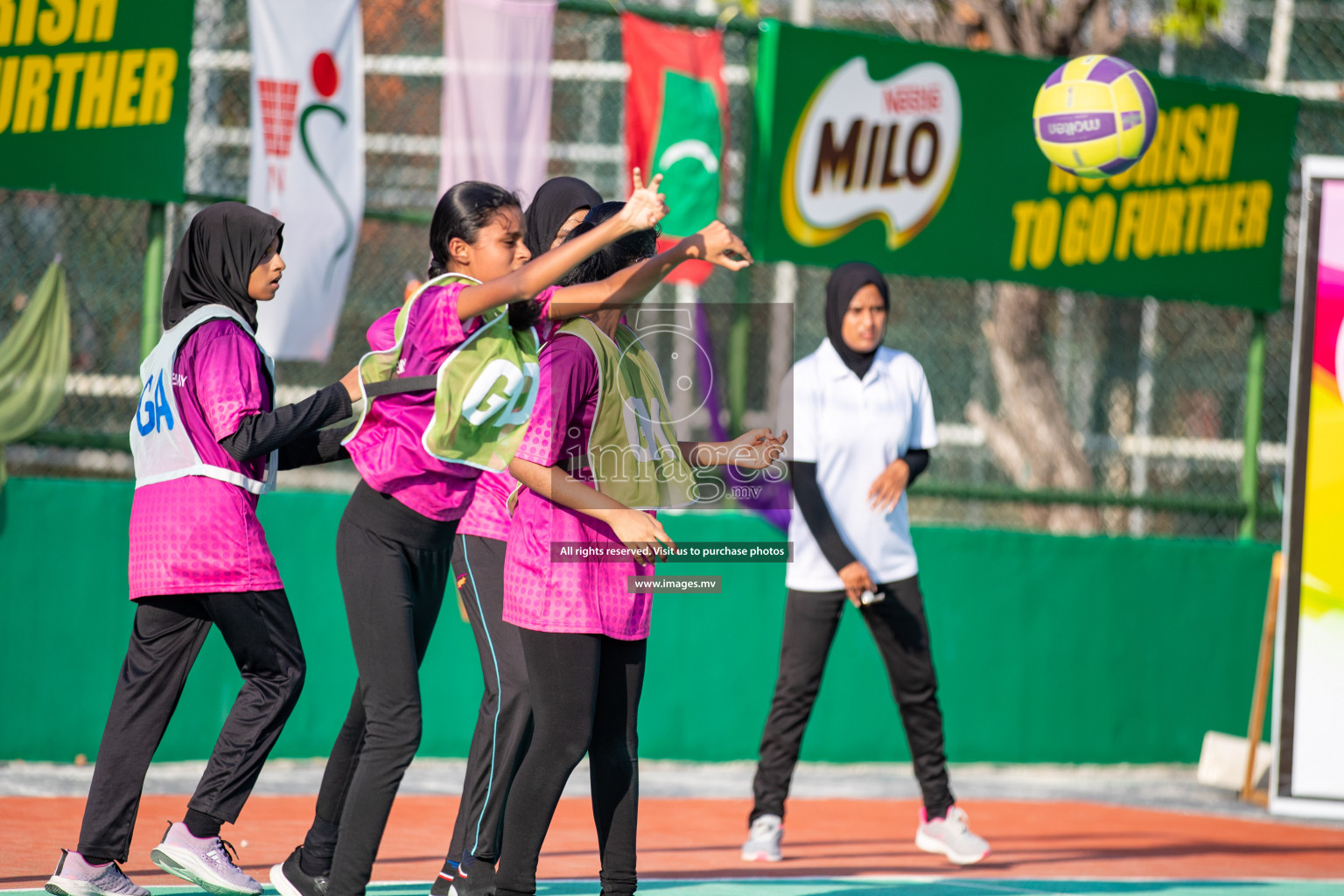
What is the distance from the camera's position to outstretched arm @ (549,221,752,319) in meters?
3.80

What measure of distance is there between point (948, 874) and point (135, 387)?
5341mm

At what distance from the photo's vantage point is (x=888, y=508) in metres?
6.52

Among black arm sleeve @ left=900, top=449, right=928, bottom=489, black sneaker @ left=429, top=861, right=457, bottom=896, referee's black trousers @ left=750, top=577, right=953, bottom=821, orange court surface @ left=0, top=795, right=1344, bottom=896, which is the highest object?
black arm sleeve @ left=900, top=449, right=928, bottom=489

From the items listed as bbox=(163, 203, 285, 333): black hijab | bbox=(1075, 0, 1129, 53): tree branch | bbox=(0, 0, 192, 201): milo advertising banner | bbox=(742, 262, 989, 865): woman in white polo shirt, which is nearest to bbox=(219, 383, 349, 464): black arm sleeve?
bbox=(163, 203, 285, 333): black hijab

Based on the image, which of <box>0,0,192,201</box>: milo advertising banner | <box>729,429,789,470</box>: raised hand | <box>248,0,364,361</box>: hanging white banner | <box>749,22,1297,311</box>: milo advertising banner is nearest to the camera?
<box>729,429,789,470</box>: raised hand

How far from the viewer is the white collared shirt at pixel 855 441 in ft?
21.6

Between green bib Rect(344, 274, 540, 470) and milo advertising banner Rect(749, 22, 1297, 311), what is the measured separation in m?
4.84

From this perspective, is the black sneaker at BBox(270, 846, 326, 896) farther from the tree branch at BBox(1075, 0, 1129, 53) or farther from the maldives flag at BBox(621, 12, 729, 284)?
the tree branch at BBox(1075, 0, 1129, 53)

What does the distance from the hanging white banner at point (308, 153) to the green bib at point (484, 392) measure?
3.60 m

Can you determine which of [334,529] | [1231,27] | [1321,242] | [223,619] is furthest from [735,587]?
[1231,27]

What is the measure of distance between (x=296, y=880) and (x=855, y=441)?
3.08 metres

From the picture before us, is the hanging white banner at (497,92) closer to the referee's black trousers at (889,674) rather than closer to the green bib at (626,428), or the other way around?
the referee's black trousers at (889,674)

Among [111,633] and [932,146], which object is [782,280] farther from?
[111,633]

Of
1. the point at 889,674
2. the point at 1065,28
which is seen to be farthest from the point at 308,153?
the point at 1065,28
